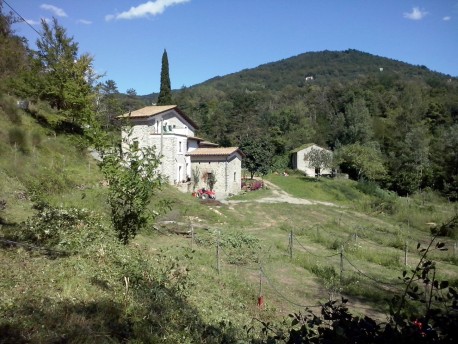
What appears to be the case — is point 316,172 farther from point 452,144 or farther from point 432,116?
point 432,116

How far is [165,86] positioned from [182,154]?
21230 millimetres

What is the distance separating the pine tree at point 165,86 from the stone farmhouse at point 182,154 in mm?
15951

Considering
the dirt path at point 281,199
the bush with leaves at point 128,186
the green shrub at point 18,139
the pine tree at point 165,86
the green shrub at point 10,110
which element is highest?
the pine tree at point 165,86

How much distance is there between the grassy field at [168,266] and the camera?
5391 millimetres

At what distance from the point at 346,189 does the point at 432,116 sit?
147 feet

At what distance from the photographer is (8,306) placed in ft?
16.4

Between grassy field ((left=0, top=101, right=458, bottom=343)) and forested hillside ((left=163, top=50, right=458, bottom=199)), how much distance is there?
22.1 m

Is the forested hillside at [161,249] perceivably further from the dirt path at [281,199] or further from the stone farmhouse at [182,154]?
the stone farmhouse at [182,154]

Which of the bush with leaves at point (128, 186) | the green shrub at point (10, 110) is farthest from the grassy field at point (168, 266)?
the bush with leaves at point (128, 186)

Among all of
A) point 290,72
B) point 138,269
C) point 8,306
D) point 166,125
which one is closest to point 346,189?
point 166,125

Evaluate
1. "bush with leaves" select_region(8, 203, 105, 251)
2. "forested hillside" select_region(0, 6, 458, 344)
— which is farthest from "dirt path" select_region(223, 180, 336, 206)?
"bush with leaves" select_region(8, 203, 105, 251)

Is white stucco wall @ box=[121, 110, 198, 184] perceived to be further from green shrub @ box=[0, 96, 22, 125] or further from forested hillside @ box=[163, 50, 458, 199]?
forested hillside @ box=[163, 50, 458, 199]

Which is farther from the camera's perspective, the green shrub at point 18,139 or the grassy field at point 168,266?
the green shrub at point 18,139

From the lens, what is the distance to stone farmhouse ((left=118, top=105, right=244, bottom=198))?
33.3 meters
